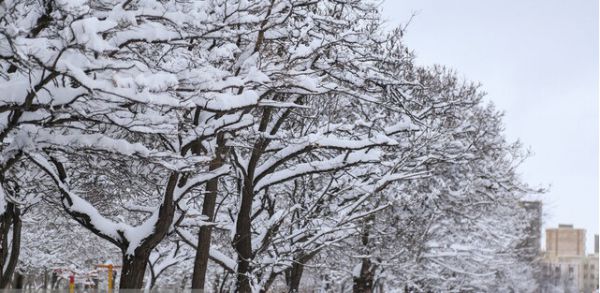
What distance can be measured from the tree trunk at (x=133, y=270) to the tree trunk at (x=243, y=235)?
3.59 meters

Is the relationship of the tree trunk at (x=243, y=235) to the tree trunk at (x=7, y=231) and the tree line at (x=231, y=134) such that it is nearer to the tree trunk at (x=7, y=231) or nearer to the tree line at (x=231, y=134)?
the tree line at (x=231, y=134)

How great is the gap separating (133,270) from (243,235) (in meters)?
3.71

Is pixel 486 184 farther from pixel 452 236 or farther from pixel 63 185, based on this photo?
pixel 63 185

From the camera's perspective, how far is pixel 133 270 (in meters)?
11.4

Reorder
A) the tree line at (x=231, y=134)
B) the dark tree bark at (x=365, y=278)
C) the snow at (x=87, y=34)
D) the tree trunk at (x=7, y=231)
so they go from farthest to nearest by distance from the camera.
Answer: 1. the dark tree bark at (x=365, y=278)
2. the tree trunk at (x=7, y=231)
3. the tree line at (x=231, y=134)
4. the snow at (x=87, y=34)

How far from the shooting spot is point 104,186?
14086mm

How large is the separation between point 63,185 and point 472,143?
12.7 metres

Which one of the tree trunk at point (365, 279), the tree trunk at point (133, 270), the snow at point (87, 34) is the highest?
the snow at point (87, 34)

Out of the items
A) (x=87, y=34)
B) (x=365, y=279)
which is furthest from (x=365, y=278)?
(x=87, y=34)

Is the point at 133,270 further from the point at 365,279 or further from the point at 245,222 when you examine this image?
the point at 365,279

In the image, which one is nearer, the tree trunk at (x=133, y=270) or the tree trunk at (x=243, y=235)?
the tree trunk at (x=133, y=270)

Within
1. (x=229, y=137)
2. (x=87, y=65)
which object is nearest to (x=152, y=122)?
(x=87, y=65)

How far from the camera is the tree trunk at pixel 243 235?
14961mm

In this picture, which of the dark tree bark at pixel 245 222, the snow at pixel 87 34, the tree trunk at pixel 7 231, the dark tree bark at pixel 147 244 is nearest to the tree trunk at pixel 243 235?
the dark tree bark at pixel 245 222
